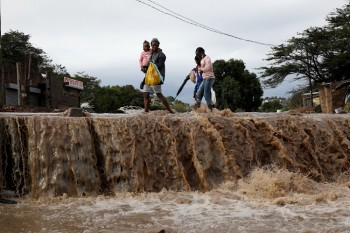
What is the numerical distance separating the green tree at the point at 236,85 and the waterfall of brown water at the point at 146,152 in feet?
72.0

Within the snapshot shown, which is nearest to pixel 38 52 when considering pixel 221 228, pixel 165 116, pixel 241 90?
pixel 241 90

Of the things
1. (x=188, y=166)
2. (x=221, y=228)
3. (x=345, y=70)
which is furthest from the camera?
(x=345, y=70)

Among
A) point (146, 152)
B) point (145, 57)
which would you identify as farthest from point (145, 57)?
point (146, 152)

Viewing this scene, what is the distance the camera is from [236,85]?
3019 centimetres

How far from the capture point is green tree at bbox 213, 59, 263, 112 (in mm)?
30219

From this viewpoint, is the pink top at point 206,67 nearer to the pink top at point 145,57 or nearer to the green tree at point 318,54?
the pink top at point 145,57

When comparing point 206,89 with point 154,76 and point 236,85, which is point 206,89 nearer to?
point 154,76

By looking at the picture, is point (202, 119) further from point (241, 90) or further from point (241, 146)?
point (241, 90)

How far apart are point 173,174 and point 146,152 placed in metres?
0.54

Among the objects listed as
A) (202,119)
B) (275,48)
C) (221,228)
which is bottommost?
(221,228)

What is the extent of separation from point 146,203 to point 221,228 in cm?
156

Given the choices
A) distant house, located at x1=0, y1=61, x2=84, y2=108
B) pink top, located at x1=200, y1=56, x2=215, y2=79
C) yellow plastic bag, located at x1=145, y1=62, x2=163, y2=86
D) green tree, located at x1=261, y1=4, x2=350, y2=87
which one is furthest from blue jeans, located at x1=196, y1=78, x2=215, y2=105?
green tree, located at x1=261, y1=4, x2=350, y2=87

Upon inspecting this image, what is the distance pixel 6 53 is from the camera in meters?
29.6

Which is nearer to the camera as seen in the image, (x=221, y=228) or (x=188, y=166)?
(x=221, y=228)
